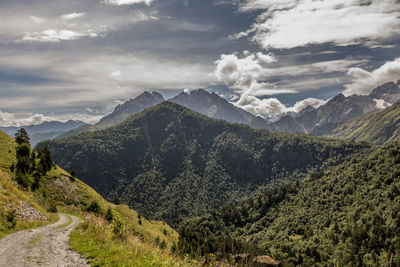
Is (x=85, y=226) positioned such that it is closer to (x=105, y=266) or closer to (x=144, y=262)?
(x=105, y=266)

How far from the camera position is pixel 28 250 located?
14.7 m

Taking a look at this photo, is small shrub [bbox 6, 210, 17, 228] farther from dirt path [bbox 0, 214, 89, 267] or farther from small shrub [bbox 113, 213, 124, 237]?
small shrub [bbox 113, 213, 124, 237]

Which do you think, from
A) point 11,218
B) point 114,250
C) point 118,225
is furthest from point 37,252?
point 11,218

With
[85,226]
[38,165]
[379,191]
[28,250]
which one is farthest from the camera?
[379,191]

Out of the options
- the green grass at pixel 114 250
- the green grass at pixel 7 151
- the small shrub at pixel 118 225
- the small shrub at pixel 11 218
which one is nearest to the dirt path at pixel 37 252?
the green grass at pixel 114 250

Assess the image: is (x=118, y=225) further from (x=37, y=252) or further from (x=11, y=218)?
(x=11, y=218)

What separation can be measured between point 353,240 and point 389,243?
71.9 feet

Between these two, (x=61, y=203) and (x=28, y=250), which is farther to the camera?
(x=61, y=203)

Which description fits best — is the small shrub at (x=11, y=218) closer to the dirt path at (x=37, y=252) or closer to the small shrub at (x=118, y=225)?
the dirt path at (x=37, y=252)

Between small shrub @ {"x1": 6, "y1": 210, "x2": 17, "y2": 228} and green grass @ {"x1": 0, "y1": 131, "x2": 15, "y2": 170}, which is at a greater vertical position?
green grass @ {"x1": 0, "y1": 131, "x2": 15, "y2": 170}

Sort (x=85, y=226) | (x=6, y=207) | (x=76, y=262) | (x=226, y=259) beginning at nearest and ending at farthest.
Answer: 1. (x=226, y=259)
2. (x=76, y=262)
3. (x=85, y=226)
4. (x=6, y=207)

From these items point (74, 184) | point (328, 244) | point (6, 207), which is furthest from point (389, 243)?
point (6, 207)

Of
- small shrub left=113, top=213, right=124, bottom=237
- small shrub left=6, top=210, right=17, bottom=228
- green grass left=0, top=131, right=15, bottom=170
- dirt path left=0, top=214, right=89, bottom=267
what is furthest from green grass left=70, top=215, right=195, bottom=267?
green grass left=0, top=131, right=15, bottom=170

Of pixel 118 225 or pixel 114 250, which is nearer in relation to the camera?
pixel 114 250
